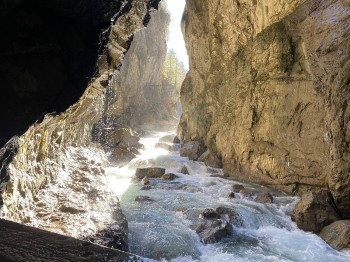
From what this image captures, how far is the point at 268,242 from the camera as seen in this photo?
28.5ft

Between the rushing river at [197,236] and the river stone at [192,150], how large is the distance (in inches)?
249

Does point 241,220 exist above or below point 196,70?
below

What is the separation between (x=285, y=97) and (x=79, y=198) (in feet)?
34.6

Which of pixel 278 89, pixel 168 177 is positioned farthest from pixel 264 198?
pixel 168 177

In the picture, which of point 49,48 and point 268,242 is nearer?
point 49,48

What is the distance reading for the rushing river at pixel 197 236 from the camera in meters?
7.71

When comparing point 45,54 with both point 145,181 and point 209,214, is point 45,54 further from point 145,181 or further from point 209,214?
point 145,181

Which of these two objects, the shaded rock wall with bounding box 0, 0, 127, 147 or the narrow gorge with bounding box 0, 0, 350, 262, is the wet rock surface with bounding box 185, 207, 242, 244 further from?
the shaded rock wall with bounding box 0, 0, 127, 147

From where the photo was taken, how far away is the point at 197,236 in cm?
859

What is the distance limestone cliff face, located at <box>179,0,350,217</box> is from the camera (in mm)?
9750

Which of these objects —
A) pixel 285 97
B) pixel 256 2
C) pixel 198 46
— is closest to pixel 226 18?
pixel 256 2

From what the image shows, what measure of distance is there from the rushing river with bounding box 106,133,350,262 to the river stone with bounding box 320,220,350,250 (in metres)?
0.19

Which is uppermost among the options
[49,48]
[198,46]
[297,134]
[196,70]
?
[198,46]

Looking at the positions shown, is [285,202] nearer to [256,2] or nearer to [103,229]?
[103,229]
